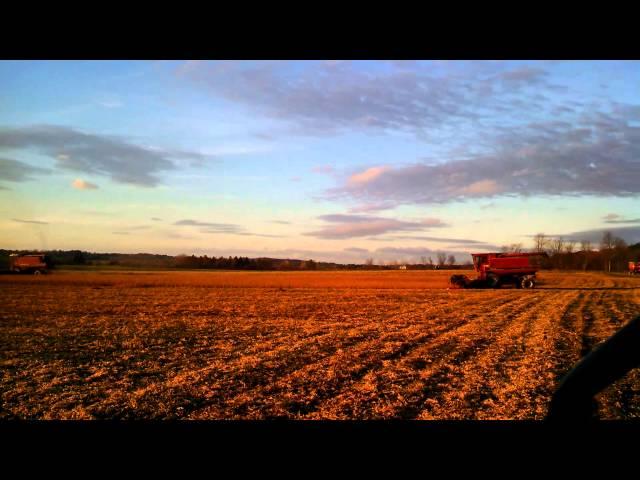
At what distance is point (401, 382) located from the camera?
20.7 feet

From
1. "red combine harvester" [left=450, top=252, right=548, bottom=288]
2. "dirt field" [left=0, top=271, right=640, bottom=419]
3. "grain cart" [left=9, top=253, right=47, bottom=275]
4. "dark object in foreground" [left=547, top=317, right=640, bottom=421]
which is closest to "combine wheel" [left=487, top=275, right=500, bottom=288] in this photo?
"red combine harvester" [left=450, top=252, right=548, bottom=288]

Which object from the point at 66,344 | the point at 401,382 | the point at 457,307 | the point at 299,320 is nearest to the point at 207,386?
the point at 401,382

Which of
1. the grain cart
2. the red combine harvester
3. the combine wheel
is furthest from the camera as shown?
the grain cart

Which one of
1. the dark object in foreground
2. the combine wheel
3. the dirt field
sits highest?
Answer: the dark object in foreground

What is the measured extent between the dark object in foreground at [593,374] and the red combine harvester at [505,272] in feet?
94.7

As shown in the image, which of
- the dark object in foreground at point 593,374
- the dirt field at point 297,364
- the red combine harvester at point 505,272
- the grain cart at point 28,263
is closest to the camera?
the dark object in foreground at point 593,374

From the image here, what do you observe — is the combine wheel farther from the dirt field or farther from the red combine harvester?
the dirt field

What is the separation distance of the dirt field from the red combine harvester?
545 inches

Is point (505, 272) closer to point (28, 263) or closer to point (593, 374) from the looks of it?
point (593, 374)

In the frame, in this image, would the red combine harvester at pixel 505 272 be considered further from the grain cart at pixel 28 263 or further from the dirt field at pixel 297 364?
the grain cart at pixel 28 263

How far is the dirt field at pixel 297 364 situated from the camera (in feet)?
17.2

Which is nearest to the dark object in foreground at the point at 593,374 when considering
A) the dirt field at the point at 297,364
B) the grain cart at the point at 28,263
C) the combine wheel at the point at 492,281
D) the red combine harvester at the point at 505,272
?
the dirt field at the point at 297,364

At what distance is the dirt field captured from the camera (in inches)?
207
